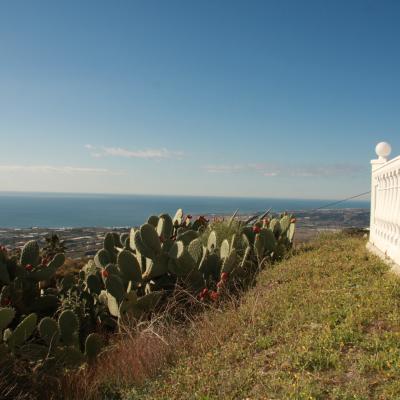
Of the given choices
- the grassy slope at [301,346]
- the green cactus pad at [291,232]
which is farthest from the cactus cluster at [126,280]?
the grassy slope at [301,346]

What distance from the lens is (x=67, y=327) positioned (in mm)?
4910

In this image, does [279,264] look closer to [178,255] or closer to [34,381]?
[178,255]

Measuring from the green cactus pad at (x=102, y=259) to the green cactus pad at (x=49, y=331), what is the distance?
101 inches

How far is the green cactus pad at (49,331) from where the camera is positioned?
15.5ft

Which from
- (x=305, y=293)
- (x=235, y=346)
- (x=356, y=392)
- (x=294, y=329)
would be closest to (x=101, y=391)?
(x=235, y=346)

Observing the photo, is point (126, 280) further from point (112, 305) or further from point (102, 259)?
point (102, 259)

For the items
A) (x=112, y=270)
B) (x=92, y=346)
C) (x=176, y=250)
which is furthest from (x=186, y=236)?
(x=92, y=346)

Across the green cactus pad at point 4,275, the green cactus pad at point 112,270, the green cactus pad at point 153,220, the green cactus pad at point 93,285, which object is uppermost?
the green cactus pad at point 153,220

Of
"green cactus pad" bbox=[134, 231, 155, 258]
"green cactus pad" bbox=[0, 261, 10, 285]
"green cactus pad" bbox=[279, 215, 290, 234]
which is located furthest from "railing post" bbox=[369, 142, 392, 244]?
"green cactus pad" bbox=[0, 261, 10, 285]

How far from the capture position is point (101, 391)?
378cm

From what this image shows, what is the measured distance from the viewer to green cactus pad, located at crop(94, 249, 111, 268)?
736 centimetres

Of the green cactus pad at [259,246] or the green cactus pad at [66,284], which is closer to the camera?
the green cactus pad at [66,284]

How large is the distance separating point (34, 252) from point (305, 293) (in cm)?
431

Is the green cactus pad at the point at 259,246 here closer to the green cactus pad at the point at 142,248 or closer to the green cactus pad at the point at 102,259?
the green cactus pad at the point at 142,248
